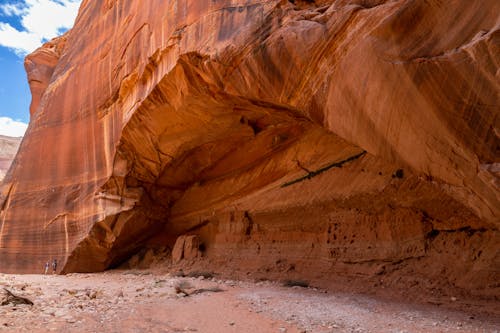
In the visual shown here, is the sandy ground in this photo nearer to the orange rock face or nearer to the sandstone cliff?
the orange rock face

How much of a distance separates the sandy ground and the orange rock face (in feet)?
4.46

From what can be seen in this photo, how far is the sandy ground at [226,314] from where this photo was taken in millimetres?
3562

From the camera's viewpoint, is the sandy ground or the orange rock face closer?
the sandy ground

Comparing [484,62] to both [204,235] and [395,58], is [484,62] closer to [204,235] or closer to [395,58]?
[395,58]

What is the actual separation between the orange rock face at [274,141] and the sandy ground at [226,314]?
136 cm

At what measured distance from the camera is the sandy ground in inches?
140

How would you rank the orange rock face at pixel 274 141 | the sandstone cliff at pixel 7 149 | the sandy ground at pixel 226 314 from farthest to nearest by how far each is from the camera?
the sandstone cliff at pixel 7 149 < the orange rock face at pixel 274 141 < the sandy ground at pixel 226 314

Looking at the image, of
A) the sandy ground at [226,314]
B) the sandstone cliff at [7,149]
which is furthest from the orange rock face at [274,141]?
the sandstone cliff at [7,149]

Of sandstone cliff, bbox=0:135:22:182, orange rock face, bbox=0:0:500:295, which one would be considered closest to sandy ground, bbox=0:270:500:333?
orange rock face, bbox=0:0:500:295

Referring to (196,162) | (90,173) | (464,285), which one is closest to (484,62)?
(464,285)

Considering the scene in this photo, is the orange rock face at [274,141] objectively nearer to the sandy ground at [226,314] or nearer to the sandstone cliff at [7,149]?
the sandy ground at [226,314]

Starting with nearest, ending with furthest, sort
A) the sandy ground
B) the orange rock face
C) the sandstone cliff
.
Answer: the sandy ground → the orange rock face → the sandstone cliff

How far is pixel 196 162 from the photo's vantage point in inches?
416

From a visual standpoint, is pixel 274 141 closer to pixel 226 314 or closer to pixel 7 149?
pixel 226 314
